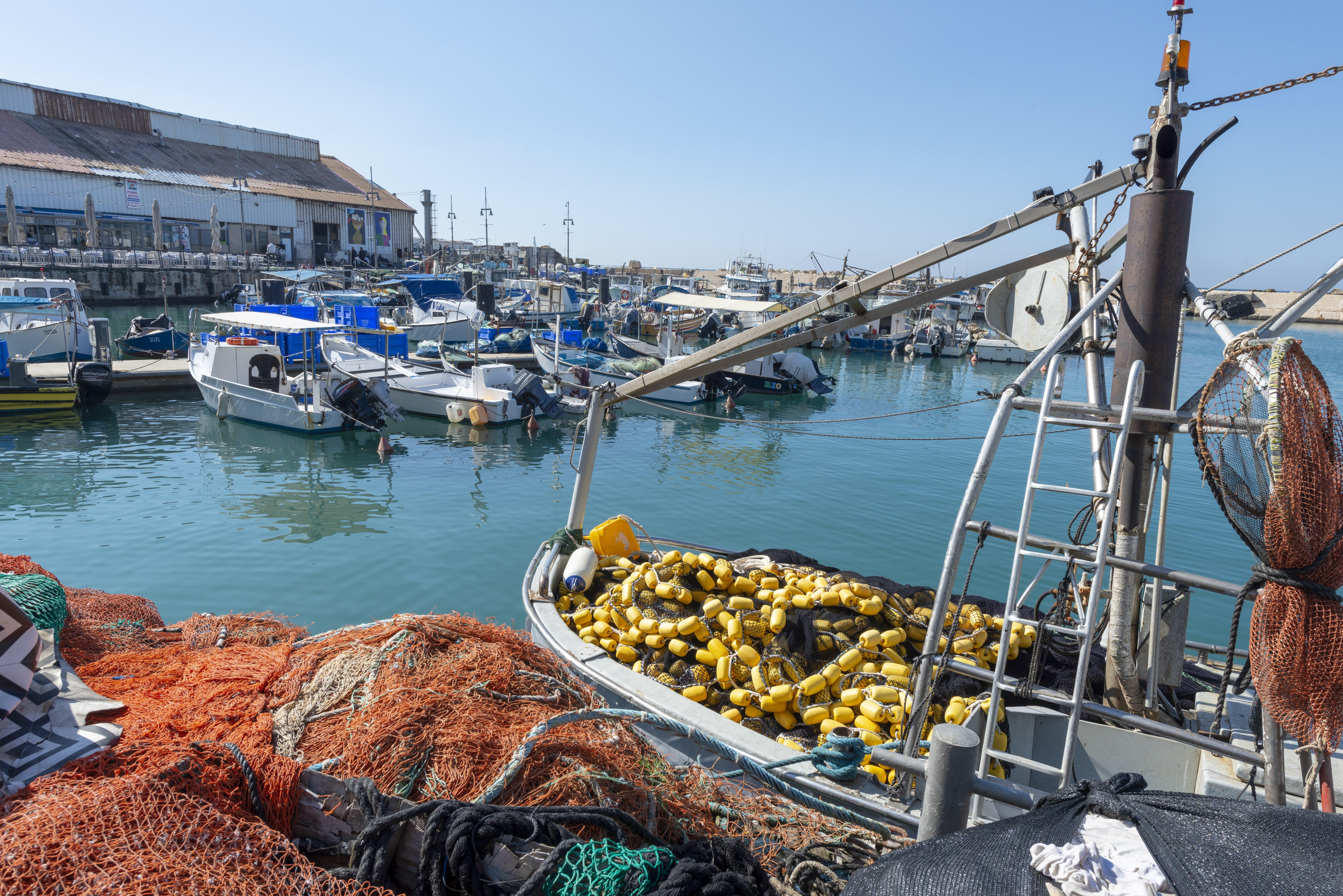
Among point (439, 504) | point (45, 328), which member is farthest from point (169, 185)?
point (439, 504)

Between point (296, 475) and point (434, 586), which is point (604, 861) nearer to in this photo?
point (434, 586)

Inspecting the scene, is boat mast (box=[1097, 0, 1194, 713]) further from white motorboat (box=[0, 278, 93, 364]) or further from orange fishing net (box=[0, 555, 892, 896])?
white motorboat (box=[0, 278, 93, 364])

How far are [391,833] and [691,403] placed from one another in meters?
28.8

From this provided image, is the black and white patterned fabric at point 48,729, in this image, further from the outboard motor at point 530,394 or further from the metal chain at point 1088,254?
the outboard motor at point 530,394

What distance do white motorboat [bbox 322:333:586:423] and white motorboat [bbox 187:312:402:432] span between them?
112 cm

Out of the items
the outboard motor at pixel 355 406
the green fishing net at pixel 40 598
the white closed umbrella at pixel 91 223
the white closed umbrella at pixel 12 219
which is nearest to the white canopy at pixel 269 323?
the outboard motor at pixel 355 406

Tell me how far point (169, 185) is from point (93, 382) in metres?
45.6

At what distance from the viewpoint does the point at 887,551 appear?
1569cm

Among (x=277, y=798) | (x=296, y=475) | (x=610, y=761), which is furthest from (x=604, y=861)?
(x=296, y=475)

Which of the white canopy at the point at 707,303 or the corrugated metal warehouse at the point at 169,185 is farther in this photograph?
the corrugated metal warehouse at the point at 169,185

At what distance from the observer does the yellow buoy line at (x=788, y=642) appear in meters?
6.13

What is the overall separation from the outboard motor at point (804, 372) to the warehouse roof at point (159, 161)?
51348 millimetres

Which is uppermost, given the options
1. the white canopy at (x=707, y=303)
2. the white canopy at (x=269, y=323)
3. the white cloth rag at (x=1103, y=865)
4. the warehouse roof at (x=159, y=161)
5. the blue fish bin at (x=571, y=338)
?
the warehouse roof at (x=159, y=161)

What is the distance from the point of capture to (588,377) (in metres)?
30.4
